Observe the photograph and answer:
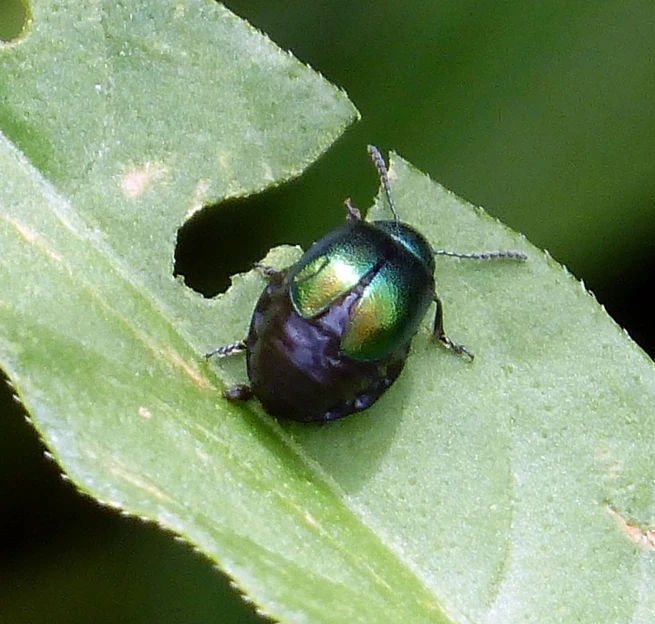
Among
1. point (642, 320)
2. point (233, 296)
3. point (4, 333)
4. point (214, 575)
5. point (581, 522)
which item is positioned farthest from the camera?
point (642, 320)

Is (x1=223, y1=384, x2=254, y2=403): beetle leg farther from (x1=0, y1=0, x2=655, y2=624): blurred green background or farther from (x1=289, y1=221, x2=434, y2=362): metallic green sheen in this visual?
(x1=0, y1=0, x2=655, y2=624): blurred green background

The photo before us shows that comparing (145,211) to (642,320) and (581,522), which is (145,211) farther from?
(642,320)

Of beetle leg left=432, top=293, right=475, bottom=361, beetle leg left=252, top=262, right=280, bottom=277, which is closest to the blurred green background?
beetle leg left=252, top=262, right=280, bottom=277

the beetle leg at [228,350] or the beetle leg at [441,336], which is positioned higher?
the beetle leg at [441,336]

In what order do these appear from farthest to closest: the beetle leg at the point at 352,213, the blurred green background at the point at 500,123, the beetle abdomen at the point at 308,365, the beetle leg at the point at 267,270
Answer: the blurred green background at the point at 500,123 → the beetle leg at the point at 352,213 → the beetle leg at the point at 267,270 → the beetle abdomen at the point at 308,365

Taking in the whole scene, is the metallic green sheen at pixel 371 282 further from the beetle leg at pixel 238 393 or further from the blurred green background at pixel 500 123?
the blurred green background at pixel 500 123

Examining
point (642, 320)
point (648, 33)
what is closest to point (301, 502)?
point (642, 320)

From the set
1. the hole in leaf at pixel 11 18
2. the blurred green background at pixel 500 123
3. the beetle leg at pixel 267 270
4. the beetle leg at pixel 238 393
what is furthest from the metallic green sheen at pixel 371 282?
the hole in leaf at pixel 11 18
